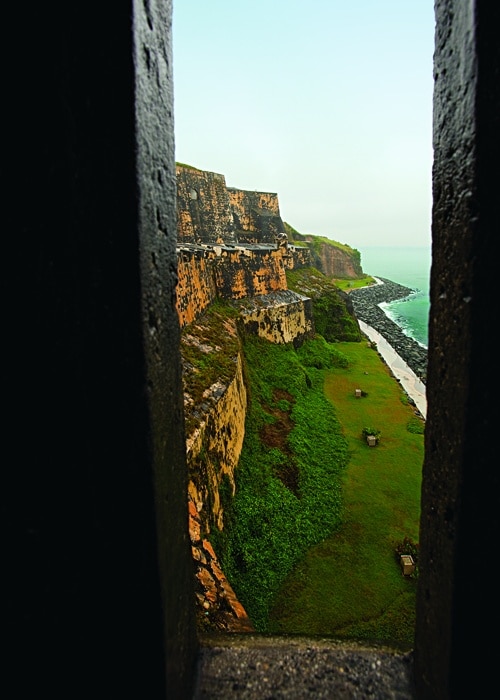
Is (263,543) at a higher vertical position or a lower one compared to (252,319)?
lower

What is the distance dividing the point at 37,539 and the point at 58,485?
16 centimetres

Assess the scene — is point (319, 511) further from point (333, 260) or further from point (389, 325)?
point (333, 260)

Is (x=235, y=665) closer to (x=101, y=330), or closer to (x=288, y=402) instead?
(x=101, y=330)

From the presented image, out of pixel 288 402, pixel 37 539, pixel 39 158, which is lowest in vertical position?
pixel 288 402

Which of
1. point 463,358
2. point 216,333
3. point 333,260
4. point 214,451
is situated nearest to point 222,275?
point 216,333

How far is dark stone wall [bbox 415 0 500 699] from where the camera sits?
98 cm

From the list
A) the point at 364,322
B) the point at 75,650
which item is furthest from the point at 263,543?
the point at 364,322

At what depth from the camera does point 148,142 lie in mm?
1116

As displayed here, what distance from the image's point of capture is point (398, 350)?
25.5 meters

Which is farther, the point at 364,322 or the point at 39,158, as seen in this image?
the point at 364,322

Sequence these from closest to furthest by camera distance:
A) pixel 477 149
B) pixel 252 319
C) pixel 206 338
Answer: pixel 477 149
pixel 206 338
pixel 252 319

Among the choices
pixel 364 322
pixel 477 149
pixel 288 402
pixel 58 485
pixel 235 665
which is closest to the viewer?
pixel 477 149

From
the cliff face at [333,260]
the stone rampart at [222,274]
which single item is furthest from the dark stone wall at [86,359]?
the cliff face at [333,260]

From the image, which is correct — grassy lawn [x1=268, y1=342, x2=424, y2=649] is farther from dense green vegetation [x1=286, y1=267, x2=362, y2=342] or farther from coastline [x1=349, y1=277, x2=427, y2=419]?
dense green vegetation [x1=286, y1=267, x2=362, y2=342]
